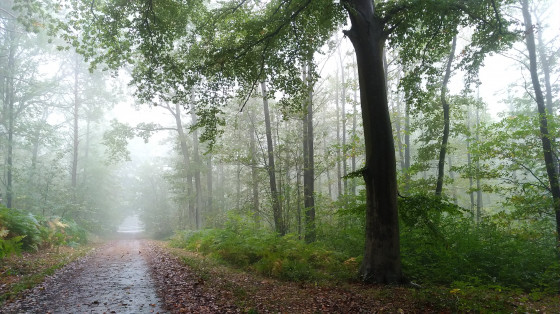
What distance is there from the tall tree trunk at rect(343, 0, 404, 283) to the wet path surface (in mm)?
4269

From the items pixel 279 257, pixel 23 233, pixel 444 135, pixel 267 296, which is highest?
pixel 444 135

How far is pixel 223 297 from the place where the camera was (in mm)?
5699

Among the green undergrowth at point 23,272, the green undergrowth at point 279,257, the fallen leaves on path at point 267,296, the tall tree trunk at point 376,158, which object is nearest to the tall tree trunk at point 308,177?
the green undergrowth at point 279,257

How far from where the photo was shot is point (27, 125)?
22.6 m

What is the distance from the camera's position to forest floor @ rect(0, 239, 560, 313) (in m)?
5.02

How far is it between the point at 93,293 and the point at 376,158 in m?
6.45

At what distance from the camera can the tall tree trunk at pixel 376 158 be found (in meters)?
6.41

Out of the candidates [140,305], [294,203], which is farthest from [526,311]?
[294,203]

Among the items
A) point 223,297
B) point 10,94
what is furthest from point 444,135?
point 10,94

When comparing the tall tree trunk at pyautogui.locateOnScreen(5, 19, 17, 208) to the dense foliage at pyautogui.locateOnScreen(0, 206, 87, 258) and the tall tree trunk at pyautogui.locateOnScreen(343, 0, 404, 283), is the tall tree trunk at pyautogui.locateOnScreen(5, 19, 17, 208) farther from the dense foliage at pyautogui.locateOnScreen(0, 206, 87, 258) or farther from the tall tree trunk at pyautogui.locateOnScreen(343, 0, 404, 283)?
the tall tree trunk at pyautogui.locateOnScreen(343, 0, 404, 283)

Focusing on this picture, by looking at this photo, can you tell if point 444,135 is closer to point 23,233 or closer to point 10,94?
point 23,233

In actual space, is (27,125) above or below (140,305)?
above

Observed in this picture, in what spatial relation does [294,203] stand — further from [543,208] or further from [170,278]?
[543,208]

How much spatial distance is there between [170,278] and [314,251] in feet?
12.8
